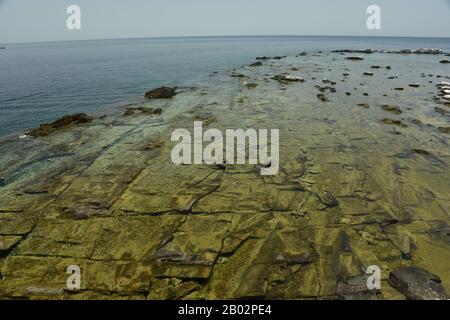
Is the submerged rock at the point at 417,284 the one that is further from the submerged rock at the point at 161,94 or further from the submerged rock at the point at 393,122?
the submerged rock at the point at 161,94

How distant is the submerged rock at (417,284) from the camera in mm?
6555

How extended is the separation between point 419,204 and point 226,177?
733 cm

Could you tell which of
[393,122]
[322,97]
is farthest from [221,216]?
[322,97]

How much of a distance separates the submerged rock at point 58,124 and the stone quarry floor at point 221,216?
95cm

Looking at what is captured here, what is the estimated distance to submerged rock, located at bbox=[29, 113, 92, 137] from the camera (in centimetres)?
1836

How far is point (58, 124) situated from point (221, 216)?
15.9 m

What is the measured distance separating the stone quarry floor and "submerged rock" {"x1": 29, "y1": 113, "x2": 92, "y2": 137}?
948 millimetres

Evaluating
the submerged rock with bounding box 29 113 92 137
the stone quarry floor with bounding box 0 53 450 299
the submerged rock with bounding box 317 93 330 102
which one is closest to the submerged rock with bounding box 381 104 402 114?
the stone quarry floor with bounding box 0 53 450 299

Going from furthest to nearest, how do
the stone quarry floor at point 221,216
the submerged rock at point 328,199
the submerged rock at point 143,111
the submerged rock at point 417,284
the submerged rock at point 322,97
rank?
the submerged rock at point 322,97, the submerged rock at point 143,111, the submerged rock at point 328,199, the stone quarry floor at point 221,216, the submerged rock at point 417,284

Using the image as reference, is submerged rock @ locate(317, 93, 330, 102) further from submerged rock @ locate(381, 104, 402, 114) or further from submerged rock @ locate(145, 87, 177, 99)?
submerged rock @ locate(145, 87, 177, 99)

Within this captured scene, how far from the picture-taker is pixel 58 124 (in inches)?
779

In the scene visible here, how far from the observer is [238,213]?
9.87 metres

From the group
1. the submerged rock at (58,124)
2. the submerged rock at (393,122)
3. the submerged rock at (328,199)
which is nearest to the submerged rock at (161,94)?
the submerged rock at (58,124)

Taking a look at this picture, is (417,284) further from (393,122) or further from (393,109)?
(393,109)
